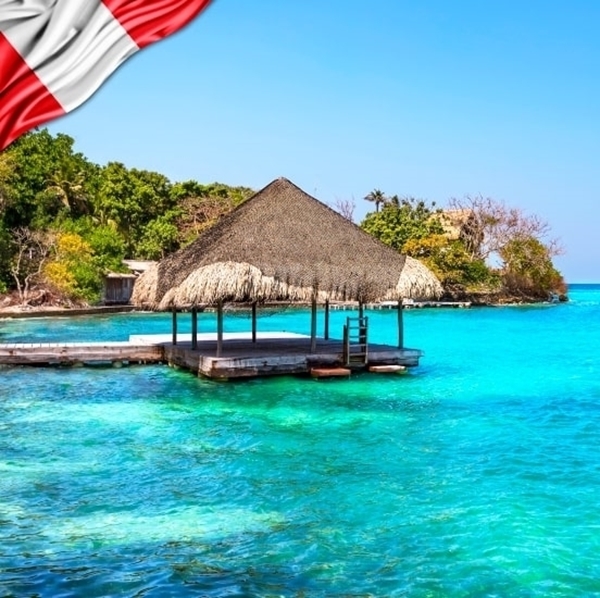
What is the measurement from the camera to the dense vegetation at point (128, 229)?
2849cm

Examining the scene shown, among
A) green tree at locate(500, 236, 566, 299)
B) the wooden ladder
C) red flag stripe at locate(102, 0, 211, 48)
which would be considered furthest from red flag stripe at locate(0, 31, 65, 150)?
green tree at locate(500, 236, 566, 299)

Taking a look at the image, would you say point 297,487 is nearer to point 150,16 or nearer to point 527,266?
point 150,16

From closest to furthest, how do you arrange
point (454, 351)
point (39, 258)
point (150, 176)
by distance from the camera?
point (454, 351) < point (39, 258) < point (150, 176)

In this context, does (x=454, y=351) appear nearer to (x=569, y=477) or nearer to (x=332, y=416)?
(x=332, y=416)

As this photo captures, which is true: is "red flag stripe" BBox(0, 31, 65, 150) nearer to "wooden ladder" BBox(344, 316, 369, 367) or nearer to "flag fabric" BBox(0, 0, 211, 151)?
"flag fabric" BBox(0, 0, 211, 151)

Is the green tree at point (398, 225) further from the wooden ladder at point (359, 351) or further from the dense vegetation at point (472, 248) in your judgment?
the wooden ladder at point (359, 351)

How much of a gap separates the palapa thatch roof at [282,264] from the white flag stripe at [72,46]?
1099 cm

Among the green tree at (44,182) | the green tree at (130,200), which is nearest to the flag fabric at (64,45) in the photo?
the green tree at (44,182)

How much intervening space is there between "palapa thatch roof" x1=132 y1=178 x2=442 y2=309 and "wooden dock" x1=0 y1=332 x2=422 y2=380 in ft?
3.28

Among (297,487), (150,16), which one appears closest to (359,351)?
(297,487)

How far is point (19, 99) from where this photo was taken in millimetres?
814

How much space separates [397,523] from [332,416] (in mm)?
3876

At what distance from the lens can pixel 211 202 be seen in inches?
1566

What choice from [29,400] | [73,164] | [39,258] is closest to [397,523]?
[29,400]
